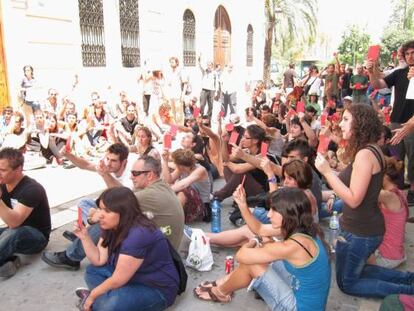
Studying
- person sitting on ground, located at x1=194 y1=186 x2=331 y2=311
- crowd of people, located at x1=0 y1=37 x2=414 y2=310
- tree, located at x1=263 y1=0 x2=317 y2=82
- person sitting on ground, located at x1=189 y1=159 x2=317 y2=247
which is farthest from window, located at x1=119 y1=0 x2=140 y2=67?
tree, located at x1=263 y1=0 x2=317 y2=82

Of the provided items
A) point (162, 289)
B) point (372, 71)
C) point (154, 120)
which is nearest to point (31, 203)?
point (162, 289)

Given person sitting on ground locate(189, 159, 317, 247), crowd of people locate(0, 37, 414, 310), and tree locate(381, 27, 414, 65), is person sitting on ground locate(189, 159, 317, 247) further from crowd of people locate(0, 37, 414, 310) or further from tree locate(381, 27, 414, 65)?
tree locate(381, 27, 414, 65)

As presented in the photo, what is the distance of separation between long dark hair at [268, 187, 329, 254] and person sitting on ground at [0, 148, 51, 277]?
2303mm

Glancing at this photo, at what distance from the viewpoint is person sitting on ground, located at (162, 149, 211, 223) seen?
4.65 meters

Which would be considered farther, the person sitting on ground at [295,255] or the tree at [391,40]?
the tree at [391,40]

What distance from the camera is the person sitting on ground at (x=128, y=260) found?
2.67 m

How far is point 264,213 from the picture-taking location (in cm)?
395

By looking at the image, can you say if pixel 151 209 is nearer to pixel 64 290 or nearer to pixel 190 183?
pixel 64 290

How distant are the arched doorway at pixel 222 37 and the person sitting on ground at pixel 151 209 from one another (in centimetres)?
1577

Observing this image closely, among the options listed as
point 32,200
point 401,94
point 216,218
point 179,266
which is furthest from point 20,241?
point 401,94

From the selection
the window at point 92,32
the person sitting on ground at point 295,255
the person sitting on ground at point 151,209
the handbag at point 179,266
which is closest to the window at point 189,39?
the window at point 92,32

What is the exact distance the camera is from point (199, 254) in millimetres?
3807

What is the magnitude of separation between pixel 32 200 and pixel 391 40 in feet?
129

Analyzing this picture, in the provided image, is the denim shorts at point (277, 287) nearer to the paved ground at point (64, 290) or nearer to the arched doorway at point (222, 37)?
the paved ground at point (64, 290)
